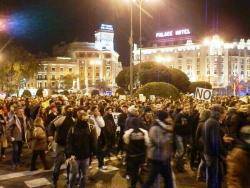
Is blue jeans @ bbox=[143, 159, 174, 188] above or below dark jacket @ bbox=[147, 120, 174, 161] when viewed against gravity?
below

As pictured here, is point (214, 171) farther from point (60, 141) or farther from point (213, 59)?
point (213, 59)

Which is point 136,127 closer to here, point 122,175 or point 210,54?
point 122,175

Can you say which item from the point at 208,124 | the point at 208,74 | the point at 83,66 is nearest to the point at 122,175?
the point at 208,124

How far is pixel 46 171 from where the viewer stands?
1231cm

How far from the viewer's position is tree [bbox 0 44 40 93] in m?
44.8

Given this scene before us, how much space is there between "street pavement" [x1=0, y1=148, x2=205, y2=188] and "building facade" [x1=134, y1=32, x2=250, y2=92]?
101 meters

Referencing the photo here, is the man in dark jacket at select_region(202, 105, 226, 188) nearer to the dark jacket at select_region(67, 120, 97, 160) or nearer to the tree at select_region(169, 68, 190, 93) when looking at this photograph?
the dark jacket at select_region(67, 120, 97, 160)

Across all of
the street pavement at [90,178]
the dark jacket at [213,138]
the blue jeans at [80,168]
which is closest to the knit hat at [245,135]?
the dark jacket at [213,138]

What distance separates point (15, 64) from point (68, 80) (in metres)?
68.6

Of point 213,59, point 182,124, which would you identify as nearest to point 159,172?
point 182,124

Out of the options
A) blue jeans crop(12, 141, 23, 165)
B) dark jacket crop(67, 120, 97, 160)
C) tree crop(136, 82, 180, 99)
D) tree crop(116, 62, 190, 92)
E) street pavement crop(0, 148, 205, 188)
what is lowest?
street pavement crop(0, 148, 205, 188)

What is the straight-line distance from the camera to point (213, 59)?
11838 centimetres

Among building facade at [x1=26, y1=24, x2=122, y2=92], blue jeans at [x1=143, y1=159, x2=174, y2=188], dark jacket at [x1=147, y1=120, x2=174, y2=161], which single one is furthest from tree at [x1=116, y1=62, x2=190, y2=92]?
building facade at [x1=26, y1=24, x2=122, y2=92]

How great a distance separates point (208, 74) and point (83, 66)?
3849 cm
